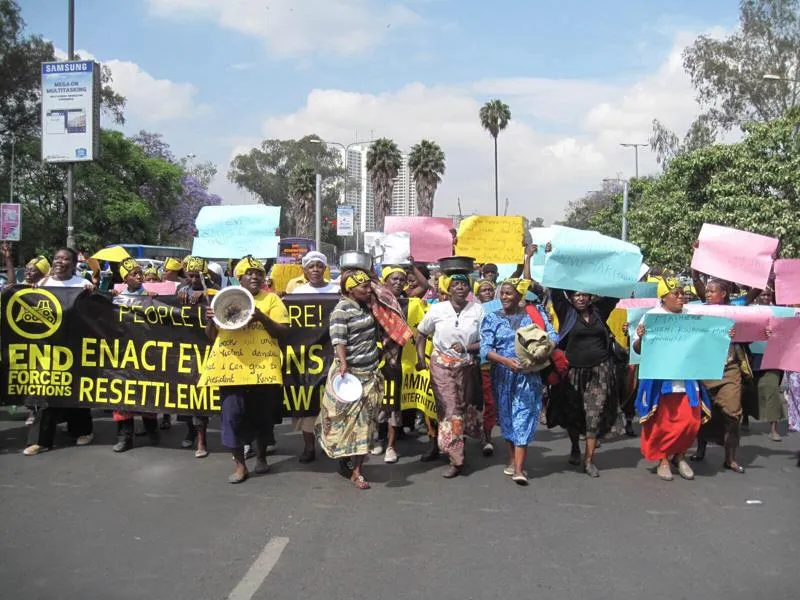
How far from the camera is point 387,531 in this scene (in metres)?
4.84

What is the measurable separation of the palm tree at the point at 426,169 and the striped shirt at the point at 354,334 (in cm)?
4796

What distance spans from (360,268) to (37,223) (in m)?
32.3

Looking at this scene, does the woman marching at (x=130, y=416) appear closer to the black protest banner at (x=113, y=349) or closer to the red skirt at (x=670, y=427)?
the black protest banner at (x=113, y=349)

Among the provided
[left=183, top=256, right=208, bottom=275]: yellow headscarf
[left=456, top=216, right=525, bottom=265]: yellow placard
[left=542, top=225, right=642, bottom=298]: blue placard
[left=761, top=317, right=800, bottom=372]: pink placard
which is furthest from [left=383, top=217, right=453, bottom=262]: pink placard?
[left=761, top=317, right=800, bottom=372]: pink placard

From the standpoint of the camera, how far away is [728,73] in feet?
111

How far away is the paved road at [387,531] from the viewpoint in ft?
13.0

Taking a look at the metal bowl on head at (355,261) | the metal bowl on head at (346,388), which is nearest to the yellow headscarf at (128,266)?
the metal bowl on head at (355,261)

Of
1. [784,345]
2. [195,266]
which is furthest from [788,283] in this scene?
[195,266]

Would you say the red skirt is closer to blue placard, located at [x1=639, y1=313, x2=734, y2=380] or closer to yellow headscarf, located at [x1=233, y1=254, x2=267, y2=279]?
blue placard, located at [x1=639, y1=313, x2=734, y2=380]

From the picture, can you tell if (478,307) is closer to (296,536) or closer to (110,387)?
(296,536)

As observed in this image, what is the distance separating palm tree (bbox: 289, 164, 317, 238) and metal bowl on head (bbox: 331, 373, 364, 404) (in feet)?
186

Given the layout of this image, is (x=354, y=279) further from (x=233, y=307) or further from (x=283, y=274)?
(x=283, y=274)

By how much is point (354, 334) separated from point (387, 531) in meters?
1.67

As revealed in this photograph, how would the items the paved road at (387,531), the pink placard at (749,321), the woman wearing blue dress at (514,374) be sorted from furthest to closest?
1. the pink placard at (749,321)
2. the woman wearing blue dress at (514,374)
3. the paved road at (387,531)
